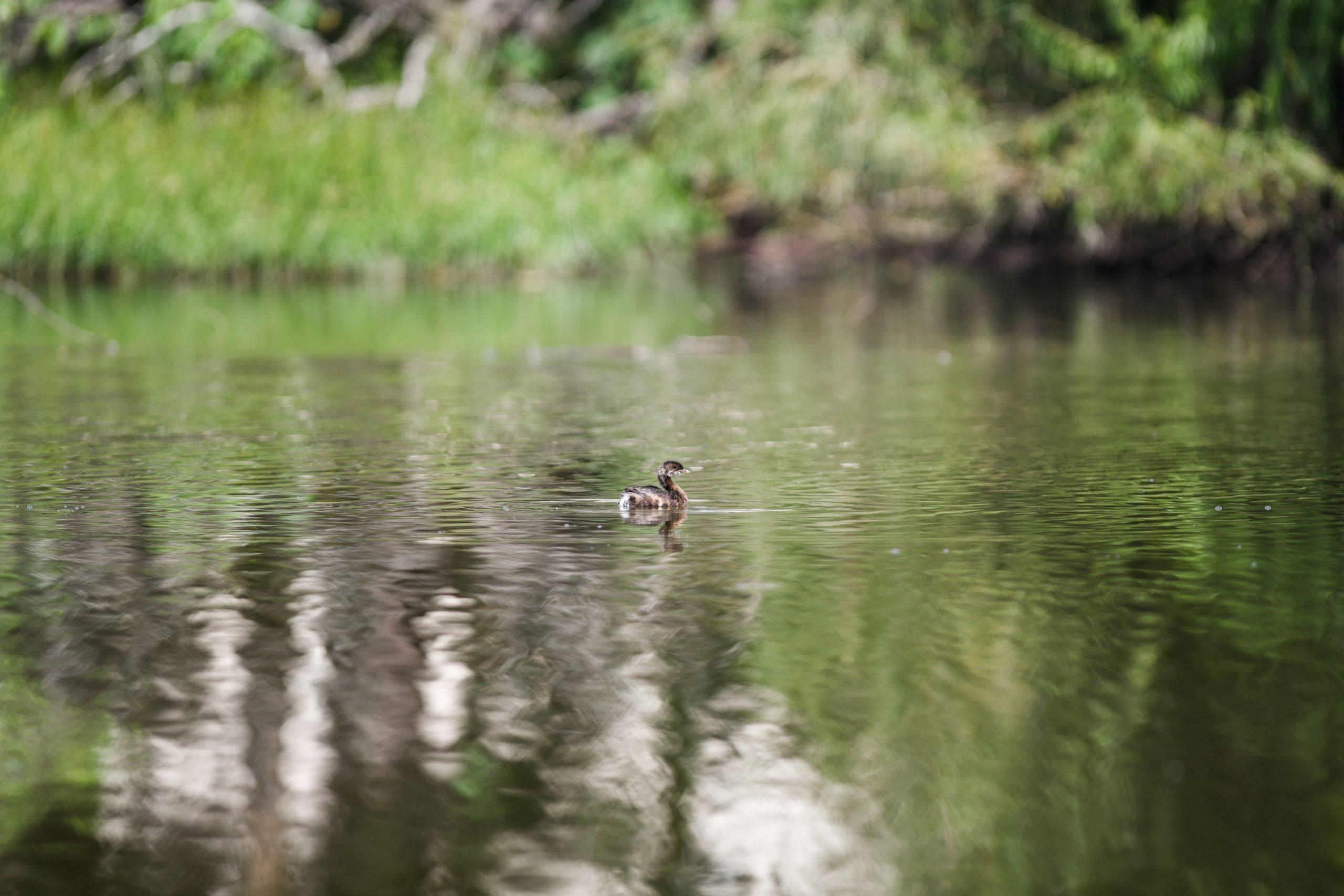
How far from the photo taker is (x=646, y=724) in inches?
161

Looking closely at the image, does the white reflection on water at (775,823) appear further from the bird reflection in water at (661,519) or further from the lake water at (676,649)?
the bird reflection in water at (661,519)

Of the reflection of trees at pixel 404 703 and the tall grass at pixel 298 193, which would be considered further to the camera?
the tall grass at pixel 298 193

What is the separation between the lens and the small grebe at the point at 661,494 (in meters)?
6.75

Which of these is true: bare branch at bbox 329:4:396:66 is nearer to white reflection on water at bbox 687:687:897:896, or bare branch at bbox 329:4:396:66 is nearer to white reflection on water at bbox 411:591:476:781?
white reflection on water at bbox 411:591:476:781

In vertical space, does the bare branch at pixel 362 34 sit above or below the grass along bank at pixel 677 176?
above

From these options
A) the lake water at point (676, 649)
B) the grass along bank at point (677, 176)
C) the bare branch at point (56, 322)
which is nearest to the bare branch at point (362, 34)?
the grass along bank at point (677, 176)

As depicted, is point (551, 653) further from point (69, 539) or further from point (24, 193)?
point (24, 193)

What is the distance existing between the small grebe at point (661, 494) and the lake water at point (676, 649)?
120mm

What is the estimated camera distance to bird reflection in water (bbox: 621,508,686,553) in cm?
636

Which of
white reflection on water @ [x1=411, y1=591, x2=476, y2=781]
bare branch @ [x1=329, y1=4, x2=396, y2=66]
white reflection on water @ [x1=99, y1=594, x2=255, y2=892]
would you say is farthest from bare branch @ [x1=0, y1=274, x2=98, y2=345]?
bare branch @ [x1=329, y1=4, x2=396, y2=66]

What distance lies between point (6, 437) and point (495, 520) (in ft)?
11.0

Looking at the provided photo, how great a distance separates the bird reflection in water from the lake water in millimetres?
25

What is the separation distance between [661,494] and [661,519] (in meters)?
0.12

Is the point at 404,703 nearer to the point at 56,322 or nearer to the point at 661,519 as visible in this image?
the point at 661,519
